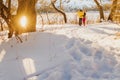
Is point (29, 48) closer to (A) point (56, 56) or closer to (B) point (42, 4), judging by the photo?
(A) point (56, 56)

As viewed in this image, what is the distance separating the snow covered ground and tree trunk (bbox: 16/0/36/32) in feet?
9.44

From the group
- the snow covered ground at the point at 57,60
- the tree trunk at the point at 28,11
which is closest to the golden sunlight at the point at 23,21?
the tree trunk at the point at 28,11

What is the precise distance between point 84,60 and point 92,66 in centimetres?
35

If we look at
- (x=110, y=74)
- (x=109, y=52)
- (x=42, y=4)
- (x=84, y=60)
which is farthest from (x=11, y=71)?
(x=42, y=4)

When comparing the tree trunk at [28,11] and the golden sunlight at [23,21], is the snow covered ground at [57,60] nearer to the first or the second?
the golden sunlight at [23,21]

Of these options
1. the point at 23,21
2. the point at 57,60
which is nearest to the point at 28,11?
the point at 23,21

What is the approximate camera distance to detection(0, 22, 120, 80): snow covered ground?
7.31 meters

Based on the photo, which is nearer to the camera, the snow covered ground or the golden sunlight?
the snow covered ground

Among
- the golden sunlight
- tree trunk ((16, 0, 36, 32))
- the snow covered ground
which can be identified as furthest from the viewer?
tree trunk ((16, 0, 36, 32))

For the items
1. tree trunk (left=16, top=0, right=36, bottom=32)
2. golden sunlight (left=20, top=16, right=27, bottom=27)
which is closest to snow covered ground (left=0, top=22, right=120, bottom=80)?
golden sunlight (left=20, top=16, right=27, bottom=27)

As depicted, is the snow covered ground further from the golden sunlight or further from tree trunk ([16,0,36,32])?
tree trunk ([16,0,36,32])

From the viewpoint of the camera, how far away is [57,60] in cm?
803

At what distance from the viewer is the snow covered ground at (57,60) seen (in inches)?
288

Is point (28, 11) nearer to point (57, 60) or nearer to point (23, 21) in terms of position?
point (23, 21)
